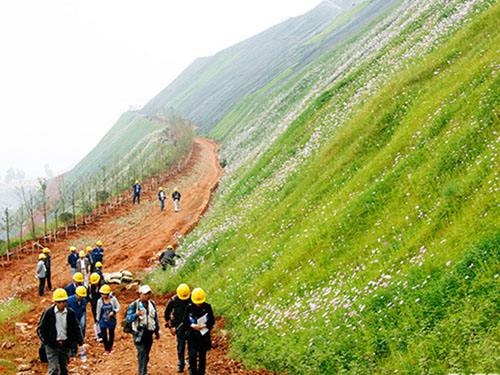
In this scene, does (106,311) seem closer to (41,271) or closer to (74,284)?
(74,284)

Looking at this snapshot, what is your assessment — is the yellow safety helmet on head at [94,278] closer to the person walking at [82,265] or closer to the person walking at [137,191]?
the person walking at [82,265]

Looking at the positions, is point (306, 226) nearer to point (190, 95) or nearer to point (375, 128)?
point (375, 128)

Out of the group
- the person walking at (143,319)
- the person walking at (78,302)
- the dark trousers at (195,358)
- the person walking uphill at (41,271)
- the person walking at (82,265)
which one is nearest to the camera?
the dark trousers at (195,358)

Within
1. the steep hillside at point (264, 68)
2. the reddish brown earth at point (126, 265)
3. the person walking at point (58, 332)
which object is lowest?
the reddish brown earth at point (126, 265)

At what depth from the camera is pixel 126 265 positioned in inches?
1320

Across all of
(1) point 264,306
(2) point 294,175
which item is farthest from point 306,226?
(2) point 294,175

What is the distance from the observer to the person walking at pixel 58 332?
517 inches

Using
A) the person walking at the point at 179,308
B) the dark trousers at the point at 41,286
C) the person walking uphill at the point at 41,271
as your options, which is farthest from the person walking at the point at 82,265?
the person walking at the point at 179,308

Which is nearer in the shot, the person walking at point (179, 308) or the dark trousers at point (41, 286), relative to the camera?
the person walking at point (179, 308)

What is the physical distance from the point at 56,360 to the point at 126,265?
20287 mm

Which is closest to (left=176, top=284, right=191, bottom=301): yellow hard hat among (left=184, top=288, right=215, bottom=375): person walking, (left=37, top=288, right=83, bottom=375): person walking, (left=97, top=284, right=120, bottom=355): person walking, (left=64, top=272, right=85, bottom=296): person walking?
(left=184, top=288, right=215, bottom=375): person walking

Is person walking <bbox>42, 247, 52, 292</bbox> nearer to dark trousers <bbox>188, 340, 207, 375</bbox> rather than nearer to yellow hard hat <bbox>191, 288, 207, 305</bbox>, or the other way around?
dark trousers <bbox>188, 340, 207, 375</bbox>

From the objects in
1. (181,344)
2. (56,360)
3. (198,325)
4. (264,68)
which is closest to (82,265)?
(181,344)

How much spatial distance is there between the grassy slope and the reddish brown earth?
2410 millimetres
